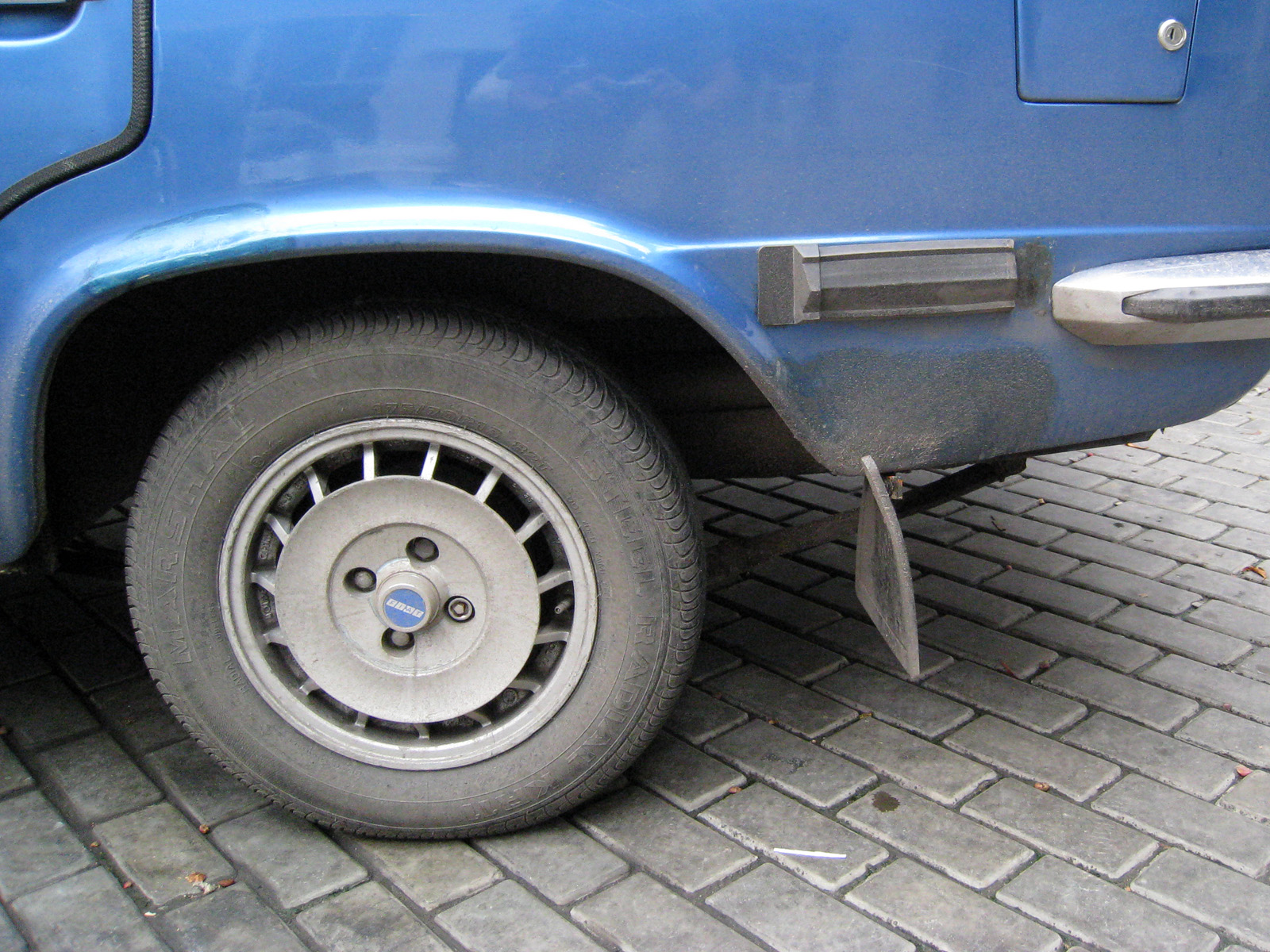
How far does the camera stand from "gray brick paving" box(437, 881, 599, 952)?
6.45ft

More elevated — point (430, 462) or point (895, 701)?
point (430, 462)

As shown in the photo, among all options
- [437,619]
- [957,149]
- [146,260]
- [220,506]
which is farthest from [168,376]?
[957,149]

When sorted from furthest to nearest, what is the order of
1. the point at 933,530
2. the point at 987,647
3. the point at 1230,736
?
the point at 933,530, the point at 987,647, the point at 1230,736

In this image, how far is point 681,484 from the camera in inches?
82.6

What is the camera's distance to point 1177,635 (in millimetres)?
2998

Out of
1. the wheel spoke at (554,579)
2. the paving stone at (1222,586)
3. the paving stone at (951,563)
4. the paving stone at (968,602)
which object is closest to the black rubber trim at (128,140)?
the wheel spoke at (554,579)

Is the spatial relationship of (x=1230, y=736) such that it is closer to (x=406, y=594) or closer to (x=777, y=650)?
(x=777, y=650)

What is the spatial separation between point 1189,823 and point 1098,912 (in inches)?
14.4

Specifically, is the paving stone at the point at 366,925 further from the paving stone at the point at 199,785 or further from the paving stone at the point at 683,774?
the paving stone at the point at 683,774

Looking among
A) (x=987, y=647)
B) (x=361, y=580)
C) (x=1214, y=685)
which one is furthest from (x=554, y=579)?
(x=1214, y=685)

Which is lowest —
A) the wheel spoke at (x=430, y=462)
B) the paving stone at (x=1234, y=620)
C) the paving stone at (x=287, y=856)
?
the paving stone at (x=1234, y=620)

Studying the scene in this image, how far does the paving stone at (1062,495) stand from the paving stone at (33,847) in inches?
117

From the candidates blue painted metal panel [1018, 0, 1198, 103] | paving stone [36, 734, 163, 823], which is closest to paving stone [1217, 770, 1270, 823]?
blue painted metal panel [1018, 0, 1198, 103]

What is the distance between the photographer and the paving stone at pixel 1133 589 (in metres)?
3.17
